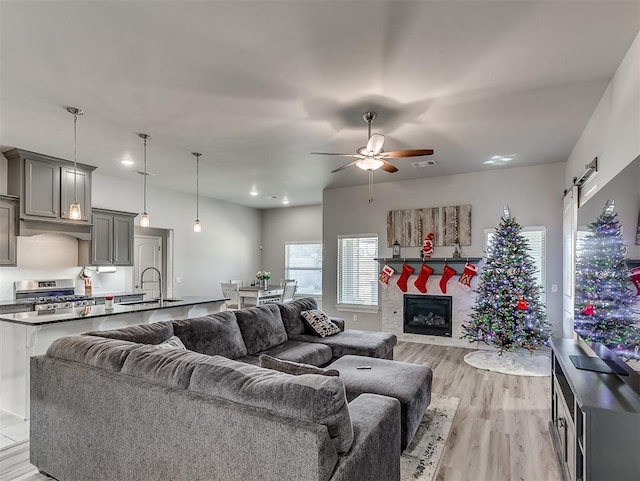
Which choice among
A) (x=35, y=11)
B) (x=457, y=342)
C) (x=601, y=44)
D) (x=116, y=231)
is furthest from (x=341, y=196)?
(x=35, y=11)

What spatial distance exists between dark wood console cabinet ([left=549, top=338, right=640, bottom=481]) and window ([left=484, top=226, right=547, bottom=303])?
11.9 feet

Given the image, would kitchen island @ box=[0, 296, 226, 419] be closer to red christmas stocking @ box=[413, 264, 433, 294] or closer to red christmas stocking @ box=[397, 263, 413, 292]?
red christmas stocking @ box=[397, 263, 413, 292]

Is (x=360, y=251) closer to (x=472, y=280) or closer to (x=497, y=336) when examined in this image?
(x=472, y=280)

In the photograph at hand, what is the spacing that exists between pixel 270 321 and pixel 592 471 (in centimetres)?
301

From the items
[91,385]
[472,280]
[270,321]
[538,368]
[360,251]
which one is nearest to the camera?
[91,385]

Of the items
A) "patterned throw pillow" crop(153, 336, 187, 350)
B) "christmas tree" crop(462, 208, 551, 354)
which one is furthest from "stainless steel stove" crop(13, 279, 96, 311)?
"christmas tree" crop(462, 208, 551, 354)

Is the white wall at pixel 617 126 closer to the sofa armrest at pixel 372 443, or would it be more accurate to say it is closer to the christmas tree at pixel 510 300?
the christmas tree at pixel 510 300

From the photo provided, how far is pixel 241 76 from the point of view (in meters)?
2.88

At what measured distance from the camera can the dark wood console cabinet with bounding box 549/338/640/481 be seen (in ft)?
5.46

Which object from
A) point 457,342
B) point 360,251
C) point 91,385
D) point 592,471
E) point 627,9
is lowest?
point 457,342

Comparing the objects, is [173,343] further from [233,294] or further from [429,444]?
[233,294]

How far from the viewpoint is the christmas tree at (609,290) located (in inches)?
68.0

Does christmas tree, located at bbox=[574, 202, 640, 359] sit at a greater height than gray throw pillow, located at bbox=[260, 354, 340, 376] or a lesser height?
greater

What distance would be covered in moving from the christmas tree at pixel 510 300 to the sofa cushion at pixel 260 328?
2924 millimetres
